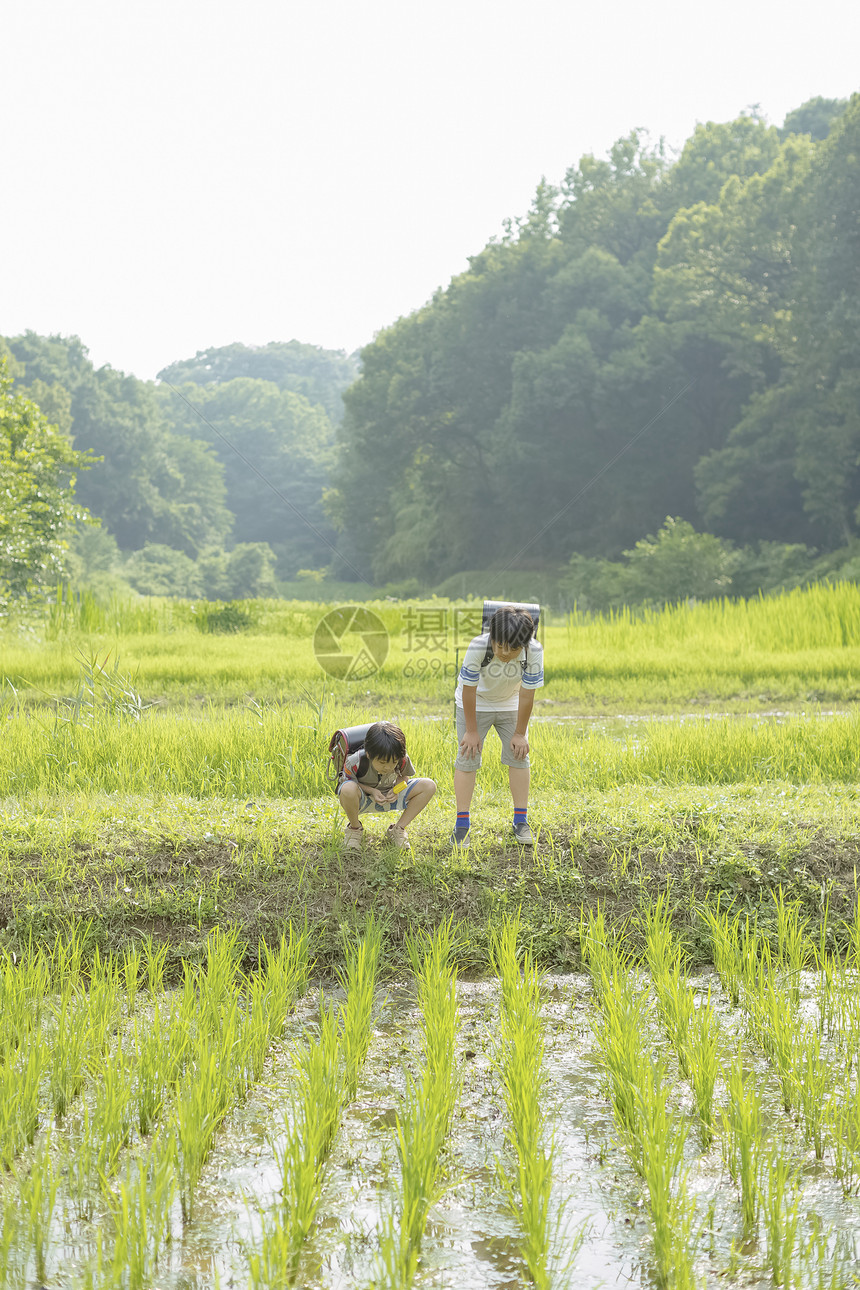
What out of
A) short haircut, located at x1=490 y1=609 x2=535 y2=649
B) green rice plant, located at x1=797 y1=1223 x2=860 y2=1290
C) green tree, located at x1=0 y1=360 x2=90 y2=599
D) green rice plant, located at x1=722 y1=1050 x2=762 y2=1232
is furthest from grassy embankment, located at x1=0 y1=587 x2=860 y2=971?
Answer: green tree, located at x1=0 y1=360 x2=90 y2=599

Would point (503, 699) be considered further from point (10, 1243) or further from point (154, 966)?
point (10, 1243)

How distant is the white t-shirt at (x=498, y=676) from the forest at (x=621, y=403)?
11.3m

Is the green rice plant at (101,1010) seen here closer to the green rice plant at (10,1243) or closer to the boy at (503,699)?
the green rice plant at (10,1243)

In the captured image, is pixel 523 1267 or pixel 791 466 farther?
pixel 791 466

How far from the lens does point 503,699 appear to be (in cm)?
427

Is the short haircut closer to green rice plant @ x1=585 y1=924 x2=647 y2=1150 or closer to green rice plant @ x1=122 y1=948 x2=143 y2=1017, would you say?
green rice plant @ x1=585 y1=924 x2=647 y2=1150

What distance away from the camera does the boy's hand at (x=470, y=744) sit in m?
4.24

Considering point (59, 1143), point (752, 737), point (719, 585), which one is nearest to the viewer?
point (59, 1143)

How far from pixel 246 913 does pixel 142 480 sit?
5177 cm

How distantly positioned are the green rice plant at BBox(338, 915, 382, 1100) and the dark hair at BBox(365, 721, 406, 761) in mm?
715

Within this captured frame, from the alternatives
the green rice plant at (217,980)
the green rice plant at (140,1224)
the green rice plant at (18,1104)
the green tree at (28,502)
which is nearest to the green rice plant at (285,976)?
the green rice plant at (217,980)

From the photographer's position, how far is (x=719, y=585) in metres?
21.4

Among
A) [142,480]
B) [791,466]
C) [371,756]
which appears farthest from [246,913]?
[142,480]

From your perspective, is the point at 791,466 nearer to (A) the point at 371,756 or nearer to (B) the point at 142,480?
(A) the point at 371,756
